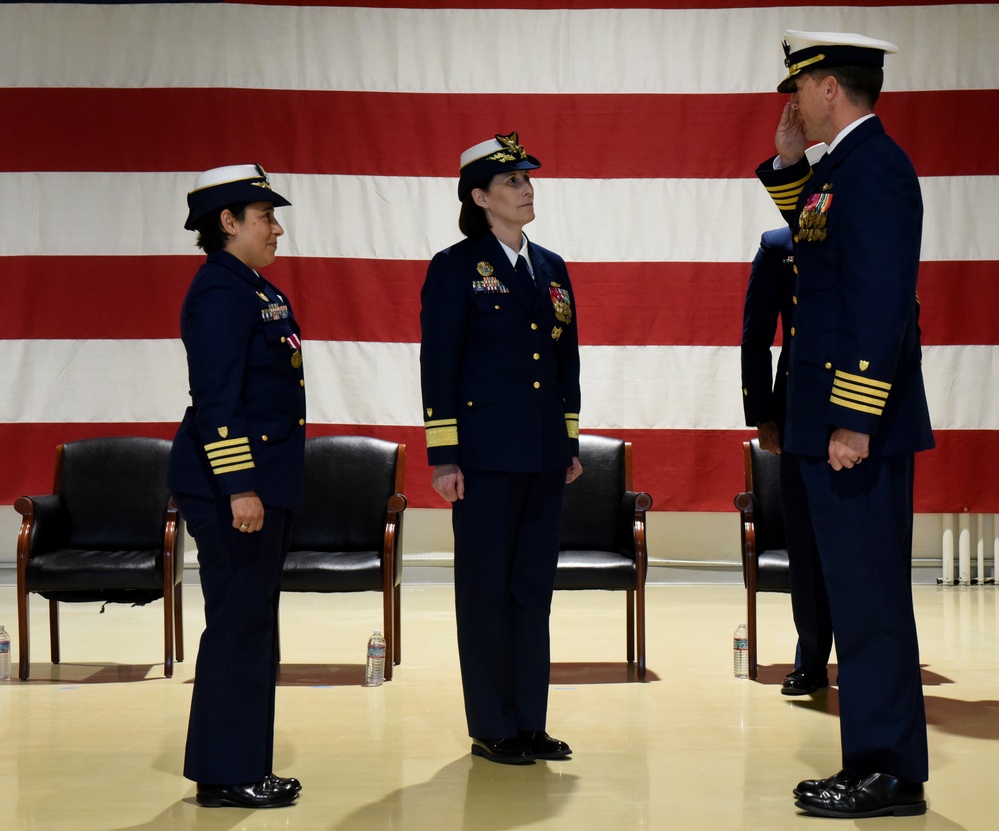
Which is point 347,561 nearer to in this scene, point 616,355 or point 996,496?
point 616,355

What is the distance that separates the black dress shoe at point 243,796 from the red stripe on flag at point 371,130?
13.4 feet

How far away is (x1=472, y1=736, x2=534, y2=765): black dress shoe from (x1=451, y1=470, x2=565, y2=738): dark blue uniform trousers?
0.09 feet

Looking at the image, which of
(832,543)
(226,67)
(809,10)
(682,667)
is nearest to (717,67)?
(809,10)

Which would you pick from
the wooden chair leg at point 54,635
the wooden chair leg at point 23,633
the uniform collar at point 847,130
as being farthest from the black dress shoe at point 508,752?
the wooden chair leg at point 54,635

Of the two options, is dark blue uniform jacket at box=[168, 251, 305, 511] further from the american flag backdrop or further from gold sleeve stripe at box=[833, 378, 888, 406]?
the american flag backdrop

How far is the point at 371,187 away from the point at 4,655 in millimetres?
3105

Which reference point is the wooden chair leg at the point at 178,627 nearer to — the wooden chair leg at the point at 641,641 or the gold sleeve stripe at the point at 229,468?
the wooden chair leg at the point at 641,641

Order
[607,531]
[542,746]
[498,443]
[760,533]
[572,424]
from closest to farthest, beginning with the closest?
[498,443], [542,746], [572,424], [760,533], [607,531]

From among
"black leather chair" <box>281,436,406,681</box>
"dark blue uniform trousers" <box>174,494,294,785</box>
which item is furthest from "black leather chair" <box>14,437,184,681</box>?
"dark blue uniform trousers" <box>174,494,294,785</box>

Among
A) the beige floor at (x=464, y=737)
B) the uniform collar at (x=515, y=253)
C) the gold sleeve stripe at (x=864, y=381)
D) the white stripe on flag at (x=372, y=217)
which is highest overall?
the white stripe on flag at (x=372, y=217)

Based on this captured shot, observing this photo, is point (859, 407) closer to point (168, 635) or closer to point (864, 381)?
point (864, 381)

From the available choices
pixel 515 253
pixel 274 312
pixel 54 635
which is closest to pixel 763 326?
pixel 515 253

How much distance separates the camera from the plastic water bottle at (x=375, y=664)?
14.0 ft

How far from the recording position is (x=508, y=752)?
3293 millimetres
